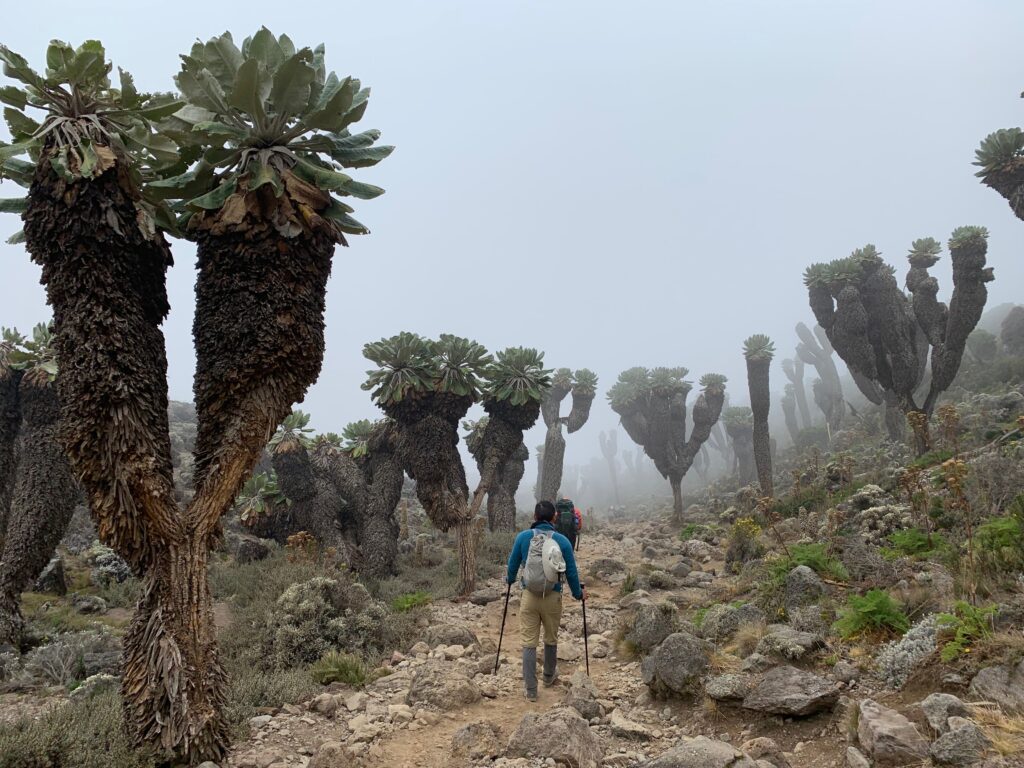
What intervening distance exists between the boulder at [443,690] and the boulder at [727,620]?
10.7 feet

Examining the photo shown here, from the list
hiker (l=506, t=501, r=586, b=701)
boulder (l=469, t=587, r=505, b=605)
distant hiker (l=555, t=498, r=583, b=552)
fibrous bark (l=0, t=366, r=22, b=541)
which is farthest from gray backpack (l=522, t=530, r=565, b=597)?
fibrous bark (l=0, t=366, r=22, b=541)

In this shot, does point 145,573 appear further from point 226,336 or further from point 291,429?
point 291,429

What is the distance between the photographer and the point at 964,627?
4.77 metres

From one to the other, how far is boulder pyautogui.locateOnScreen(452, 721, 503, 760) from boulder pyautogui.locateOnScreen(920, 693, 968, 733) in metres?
3.40

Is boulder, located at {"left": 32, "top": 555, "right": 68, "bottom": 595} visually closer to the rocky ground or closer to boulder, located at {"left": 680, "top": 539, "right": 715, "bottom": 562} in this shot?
the rocky ground

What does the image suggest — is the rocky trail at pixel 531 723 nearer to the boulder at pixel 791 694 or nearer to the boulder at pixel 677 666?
the boulder at pixel 791 694

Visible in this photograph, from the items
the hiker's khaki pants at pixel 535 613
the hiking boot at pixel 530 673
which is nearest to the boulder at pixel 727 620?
the hiker's khaki pants at pixel 535 613

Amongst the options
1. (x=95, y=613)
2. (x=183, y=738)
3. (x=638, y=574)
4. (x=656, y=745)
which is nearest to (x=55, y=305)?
(x=183, y=738)

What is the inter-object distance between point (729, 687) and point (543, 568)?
7.18 feet

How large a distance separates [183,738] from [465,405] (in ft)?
39.1

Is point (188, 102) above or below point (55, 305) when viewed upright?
above

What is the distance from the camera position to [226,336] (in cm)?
595

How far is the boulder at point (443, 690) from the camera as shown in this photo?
6516 mm

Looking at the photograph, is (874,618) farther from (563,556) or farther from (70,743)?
(70,743)
